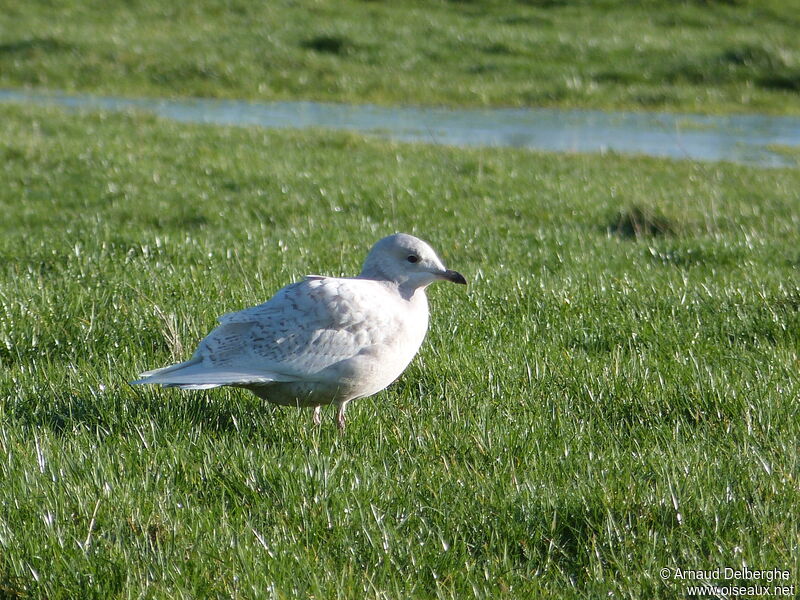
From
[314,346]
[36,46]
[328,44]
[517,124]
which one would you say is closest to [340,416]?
[314,346]

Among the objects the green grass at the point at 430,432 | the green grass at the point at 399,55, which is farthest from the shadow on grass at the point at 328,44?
the green grass at the point at 430,432

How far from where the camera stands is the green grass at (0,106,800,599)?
3.48 metres

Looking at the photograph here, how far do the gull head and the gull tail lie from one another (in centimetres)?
84

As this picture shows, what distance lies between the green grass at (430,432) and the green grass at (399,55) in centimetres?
1523

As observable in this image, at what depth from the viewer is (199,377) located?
4262mm

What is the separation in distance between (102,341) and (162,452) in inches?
71.9

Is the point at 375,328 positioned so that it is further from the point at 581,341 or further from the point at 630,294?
the point at 630,294

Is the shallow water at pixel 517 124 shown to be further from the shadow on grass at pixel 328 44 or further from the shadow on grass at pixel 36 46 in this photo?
the shadow on grass at pixel 328 44

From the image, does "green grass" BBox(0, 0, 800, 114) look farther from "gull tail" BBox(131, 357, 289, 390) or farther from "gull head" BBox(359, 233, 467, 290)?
"gull tail" BBox(131, 357, 289, 390)

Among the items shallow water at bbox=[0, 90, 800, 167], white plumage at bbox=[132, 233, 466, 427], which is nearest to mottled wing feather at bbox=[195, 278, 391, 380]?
white plumage at bbox=[132, 233, 466, 427]

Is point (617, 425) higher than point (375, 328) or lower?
lower

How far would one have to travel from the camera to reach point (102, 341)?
5789 mm

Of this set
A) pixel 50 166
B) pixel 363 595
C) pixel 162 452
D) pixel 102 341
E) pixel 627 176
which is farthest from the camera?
pixel 627 176

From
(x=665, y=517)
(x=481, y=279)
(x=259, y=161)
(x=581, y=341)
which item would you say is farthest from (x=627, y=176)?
(x=665, y=517)
